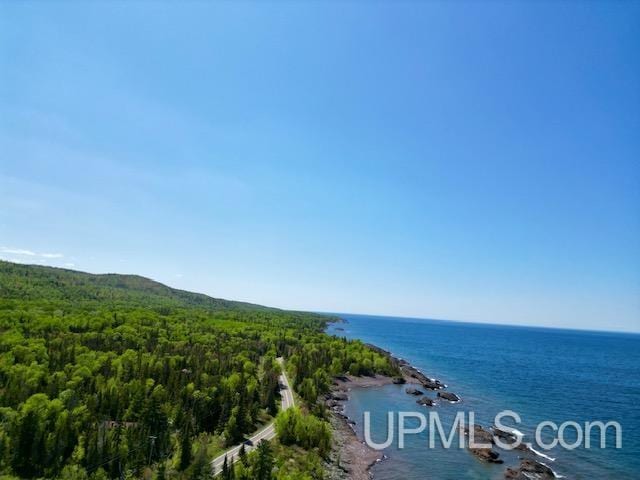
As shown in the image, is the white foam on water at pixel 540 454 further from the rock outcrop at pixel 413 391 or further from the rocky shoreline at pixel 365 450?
the rock outcrop at pixel 413 391

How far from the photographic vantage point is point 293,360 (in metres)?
132

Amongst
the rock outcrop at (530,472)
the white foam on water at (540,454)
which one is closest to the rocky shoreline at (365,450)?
the rock outcrop at (530,472)

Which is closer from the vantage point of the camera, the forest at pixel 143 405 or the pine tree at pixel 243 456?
the forest at pixel 143 405

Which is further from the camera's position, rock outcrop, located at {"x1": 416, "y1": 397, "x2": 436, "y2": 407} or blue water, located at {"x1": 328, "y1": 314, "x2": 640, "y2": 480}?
rock outcrop, located at {"x1": 416, "y1": 397, "x2": 436, "y2": 407}

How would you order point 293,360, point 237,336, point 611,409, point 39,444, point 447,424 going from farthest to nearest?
point 237,336 < point 293,360 < point 611,409 < point 447,424 < point 39,444

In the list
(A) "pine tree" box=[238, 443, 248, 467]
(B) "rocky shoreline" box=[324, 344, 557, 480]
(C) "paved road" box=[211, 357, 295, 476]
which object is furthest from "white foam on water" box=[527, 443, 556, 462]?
(A) "pine tree" box=[238, 443, 248, 467]

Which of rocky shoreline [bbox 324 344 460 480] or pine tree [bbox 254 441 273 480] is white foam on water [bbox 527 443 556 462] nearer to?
rocky shoreline [bbox 324 344 460 480]

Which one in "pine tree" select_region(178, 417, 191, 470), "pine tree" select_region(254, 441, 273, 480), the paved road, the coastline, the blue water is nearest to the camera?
"pine tree" select_region(254, 441, 273, 480)

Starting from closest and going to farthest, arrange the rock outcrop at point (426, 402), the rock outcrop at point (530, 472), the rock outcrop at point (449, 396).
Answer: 1. the rock outcrop at point (530, 472)
2. the rock outcrop at point (426, 402)
3. the rock outcrop at point (449, 396)

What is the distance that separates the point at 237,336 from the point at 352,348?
54.9m

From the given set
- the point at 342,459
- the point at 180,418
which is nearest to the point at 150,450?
the point at 180,418

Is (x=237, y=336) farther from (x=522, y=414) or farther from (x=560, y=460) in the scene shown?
(x=560, y=460)

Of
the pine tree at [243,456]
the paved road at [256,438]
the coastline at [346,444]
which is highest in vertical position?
the pine tree at [243,456]

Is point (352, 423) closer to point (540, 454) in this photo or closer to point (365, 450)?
point (365, 450)
